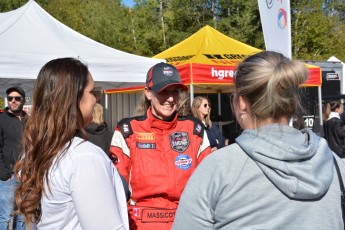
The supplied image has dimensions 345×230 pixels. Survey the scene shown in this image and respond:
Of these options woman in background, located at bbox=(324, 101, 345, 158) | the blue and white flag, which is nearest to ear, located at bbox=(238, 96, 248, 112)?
the blue and white flag

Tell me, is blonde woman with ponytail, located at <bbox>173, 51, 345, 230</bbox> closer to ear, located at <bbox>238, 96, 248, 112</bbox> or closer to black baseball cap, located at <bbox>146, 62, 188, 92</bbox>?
ear, located at <bbox>238, 96, 248, 112</bbox>

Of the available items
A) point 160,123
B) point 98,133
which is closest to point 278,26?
point 98,133

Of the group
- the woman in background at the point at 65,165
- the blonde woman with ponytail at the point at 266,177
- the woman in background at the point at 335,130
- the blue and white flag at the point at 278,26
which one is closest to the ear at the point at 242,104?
the blonde woman with ponytail at the point at 266,177

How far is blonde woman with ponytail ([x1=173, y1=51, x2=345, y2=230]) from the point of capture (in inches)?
51.8

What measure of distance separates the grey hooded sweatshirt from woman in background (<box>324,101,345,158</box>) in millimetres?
6915

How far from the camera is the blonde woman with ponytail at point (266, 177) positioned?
132 centimetres

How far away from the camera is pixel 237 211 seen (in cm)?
132

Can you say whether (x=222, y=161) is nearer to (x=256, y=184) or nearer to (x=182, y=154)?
(x=256, y=184)

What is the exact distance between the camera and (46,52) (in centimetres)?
557

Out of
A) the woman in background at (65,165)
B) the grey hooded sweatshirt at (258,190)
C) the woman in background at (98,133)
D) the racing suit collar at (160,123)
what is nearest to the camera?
the grey hooded sweatshirt at (258,190)

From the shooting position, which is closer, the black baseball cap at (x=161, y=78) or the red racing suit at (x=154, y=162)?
the red racing suit at (x=154, y=162)

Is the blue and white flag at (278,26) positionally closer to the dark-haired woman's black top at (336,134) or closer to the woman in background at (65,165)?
the woman in background at (65,165)

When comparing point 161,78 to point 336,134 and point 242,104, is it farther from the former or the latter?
point 336,134

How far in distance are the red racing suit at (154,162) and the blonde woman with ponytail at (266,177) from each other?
0.87 metres
